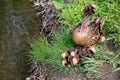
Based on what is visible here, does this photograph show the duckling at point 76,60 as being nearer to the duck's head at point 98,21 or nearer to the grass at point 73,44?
the grass at point 73,44

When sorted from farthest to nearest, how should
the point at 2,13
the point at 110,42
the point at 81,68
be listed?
1. the point at 2,13
2. the point at 110,42
3. the point at 81,68

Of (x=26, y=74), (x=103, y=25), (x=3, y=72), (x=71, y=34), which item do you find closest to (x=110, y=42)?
(x=103, y=25)

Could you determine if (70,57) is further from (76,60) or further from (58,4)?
(58,4)

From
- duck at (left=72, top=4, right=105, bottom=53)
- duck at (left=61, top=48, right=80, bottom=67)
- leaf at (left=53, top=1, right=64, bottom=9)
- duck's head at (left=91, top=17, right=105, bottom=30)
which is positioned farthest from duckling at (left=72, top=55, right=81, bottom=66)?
leaf at (left=53, top=1, right=64, bottom=9)

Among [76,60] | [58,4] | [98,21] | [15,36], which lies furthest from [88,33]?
[15,36]

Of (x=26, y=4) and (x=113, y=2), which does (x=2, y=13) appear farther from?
(x=113, y=2)

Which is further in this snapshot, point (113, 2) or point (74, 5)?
point (74, 5)

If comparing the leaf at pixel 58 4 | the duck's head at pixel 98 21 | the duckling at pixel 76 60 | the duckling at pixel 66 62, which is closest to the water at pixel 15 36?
the leaf at pixel 58 4
